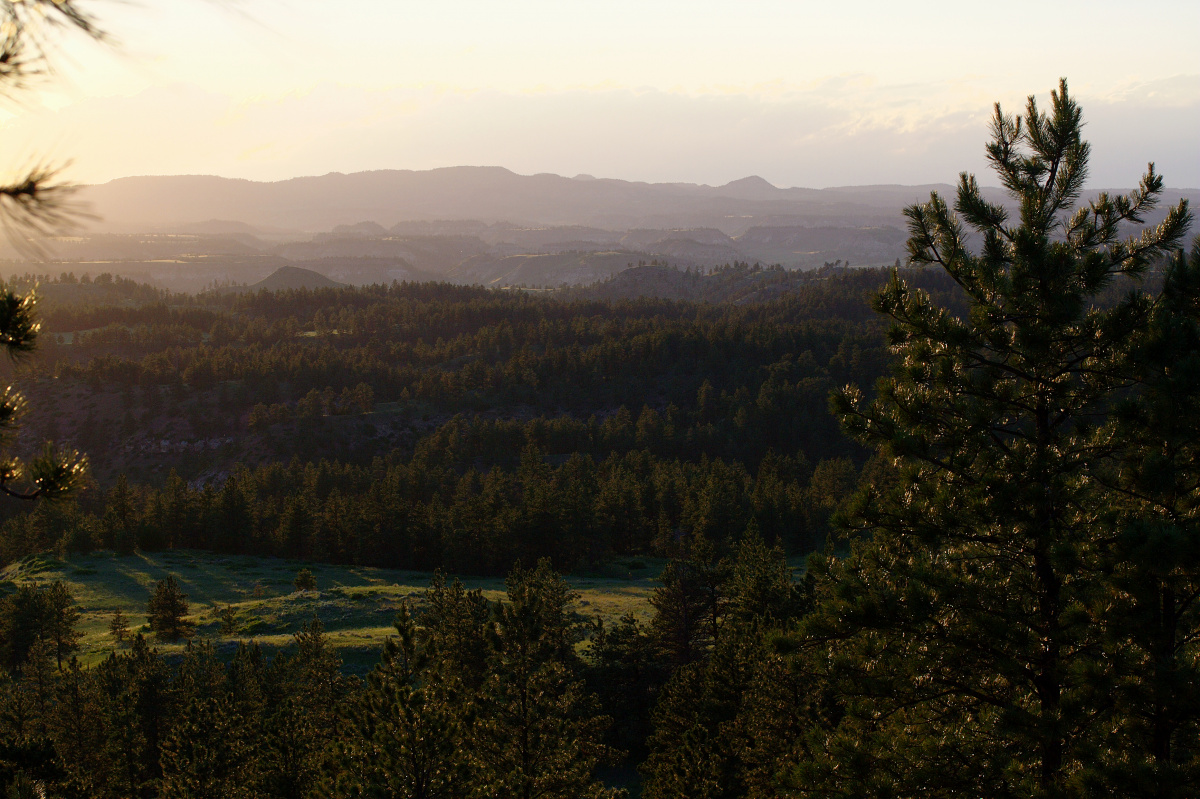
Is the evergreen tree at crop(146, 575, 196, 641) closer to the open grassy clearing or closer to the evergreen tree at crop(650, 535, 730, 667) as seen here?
the open grassy clearing

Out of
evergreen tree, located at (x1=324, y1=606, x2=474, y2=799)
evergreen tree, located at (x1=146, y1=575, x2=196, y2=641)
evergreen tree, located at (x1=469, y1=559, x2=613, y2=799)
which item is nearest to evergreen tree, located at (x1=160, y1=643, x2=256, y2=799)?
evergreen tree, located at (x1=324, y1=606, x2=474, y2=799)

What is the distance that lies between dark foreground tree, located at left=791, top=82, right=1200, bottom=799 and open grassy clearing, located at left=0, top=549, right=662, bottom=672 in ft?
142

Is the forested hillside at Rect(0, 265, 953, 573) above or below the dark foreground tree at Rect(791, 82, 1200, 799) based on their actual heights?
below

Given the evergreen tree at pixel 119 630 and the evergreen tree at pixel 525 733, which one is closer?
the evergreen tree at pixel 525 733

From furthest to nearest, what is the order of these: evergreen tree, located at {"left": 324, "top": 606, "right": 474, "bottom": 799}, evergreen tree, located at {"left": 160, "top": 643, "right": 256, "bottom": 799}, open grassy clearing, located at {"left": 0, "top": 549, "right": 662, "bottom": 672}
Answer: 1. open grassy clearing, located at {"left": 0, "top": 549, "right": 662, "bottom": 672}
2. evergreen tree, located at {"left": 160, "top": 643, "right": 256, "bottom": 799}
3. evergreen tree, located at {"left": 324, "top": 606, "right": 474, "bottom": 799}

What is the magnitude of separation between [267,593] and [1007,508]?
7538 cm

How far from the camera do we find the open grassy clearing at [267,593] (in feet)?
191

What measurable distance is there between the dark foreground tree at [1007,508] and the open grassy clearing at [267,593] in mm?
43356

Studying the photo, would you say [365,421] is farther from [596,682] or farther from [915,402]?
[915,402]

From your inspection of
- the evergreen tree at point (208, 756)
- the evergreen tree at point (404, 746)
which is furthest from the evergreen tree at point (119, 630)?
the evergreen tree at point (404, 746)

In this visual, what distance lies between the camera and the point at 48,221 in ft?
24.6

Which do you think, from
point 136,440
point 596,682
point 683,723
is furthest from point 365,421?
point 683,723

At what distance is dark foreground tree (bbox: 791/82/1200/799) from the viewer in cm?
1107

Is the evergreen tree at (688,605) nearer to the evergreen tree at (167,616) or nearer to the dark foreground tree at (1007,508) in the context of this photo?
the dark foreground tree at (1007,508)
